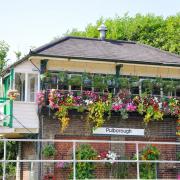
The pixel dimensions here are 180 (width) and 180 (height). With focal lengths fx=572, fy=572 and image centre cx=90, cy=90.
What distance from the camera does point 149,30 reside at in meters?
41.7

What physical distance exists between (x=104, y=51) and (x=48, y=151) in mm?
5156

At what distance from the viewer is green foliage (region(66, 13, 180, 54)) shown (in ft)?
130

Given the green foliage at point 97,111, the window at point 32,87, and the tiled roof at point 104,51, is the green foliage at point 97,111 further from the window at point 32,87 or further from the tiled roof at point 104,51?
the window at point 32,87

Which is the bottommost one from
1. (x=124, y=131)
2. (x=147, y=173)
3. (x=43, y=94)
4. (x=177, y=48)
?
(x=147, y=173)

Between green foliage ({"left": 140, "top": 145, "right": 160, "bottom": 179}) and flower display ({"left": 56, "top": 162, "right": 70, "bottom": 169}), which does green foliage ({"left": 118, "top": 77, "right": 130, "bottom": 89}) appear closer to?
green foliage ({"left": 140, "top": 145, "right": 160, "bottom": 179})

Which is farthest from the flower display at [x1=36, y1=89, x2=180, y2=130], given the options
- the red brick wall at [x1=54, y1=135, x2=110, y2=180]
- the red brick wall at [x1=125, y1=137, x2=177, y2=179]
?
the red brick wall at [x1=125, y1=137, x2=177, y2=179]

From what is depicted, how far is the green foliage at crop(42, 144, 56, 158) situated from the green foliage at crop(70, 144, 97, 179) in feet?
3.02

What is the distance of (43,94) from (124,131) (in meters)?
3.62

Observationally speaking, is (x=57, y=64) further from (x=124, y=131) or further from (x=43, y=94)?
(x=124, y=131)

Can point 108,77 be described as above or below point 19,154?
above

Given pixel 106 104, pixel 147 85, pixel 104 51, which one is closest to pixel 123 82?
pixel 147 85

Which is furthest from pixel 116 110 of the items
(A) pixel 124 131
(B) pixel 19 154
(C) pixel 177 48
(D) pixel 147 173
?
(C) pixel 177 48

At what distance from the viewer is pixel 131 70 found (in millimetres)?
23297

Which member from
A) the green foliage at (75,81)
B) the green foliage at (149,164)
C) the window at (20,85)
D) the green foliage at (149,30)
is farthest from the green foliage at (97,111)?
the green foliage at (149,30)
